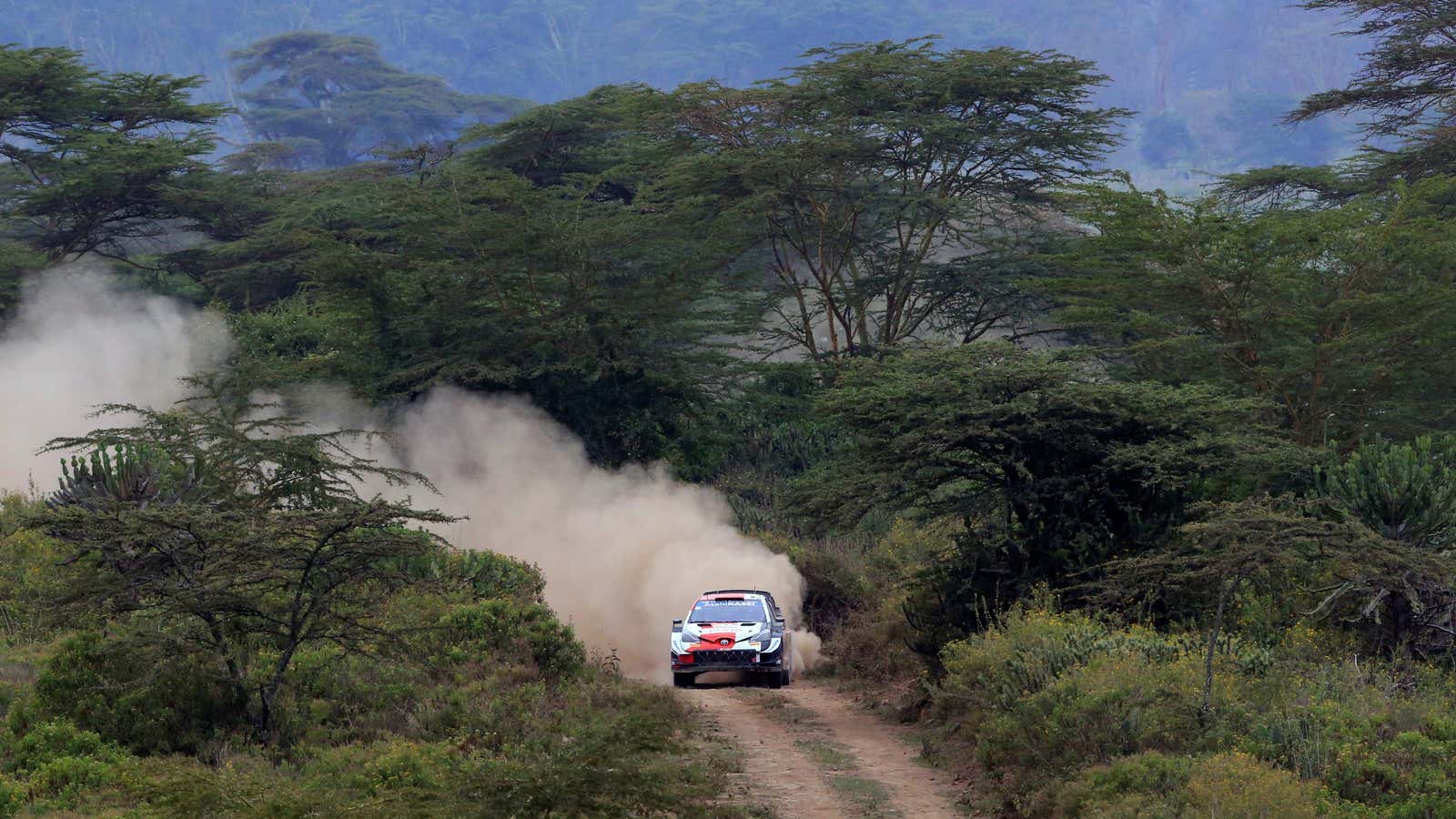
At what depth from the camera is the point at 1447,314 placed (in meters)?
26.0

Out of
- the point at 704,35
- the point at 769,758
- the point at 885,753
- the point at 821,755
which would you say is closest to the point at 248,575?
the point at 769,758

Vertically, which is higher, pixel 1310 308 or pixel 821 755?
pixel 1310 308

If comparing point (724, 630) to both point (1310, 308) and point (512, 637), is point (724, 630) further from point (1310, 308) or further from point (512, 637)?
point (1310, 308)

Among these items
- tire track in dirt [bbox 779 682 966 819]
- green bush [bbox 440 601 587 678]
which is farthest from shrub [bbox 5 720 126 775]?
tire track in dirt [bbox 779 682 966 819]

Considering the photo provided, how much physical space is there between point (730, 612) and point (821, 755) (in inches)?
174

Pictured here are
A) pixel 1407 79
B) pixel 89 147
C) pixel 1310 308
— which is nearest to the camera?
pixel 1310 308

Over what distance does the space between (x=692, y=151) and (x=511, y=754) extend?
29182mm

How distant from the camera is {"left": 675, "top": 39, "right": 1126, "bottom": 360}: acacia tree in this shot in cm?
3906

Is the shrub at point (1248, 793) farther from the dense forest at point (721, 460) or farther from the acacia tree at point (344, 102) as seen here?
the acacia tree at point (344, 102)

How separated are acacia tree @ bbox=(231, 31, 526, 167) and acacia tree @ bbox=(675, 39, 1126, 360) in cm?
8220

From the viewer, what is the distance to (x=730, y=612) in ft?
71.3

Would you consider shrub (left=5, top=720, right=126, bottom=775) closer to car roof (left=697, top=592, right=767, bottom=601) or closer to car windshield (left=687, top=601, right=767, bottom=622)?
car windshield (left=687, top=601, right=767, bottom=622)

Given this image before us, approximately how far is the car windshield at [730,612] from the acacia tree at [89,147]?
29314 millimetres

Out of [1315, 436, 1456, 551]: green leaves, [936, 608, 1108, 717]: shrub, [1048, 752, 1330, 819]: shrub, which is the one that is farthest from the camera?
[1315, 436, 1456, 551]: green leaves
